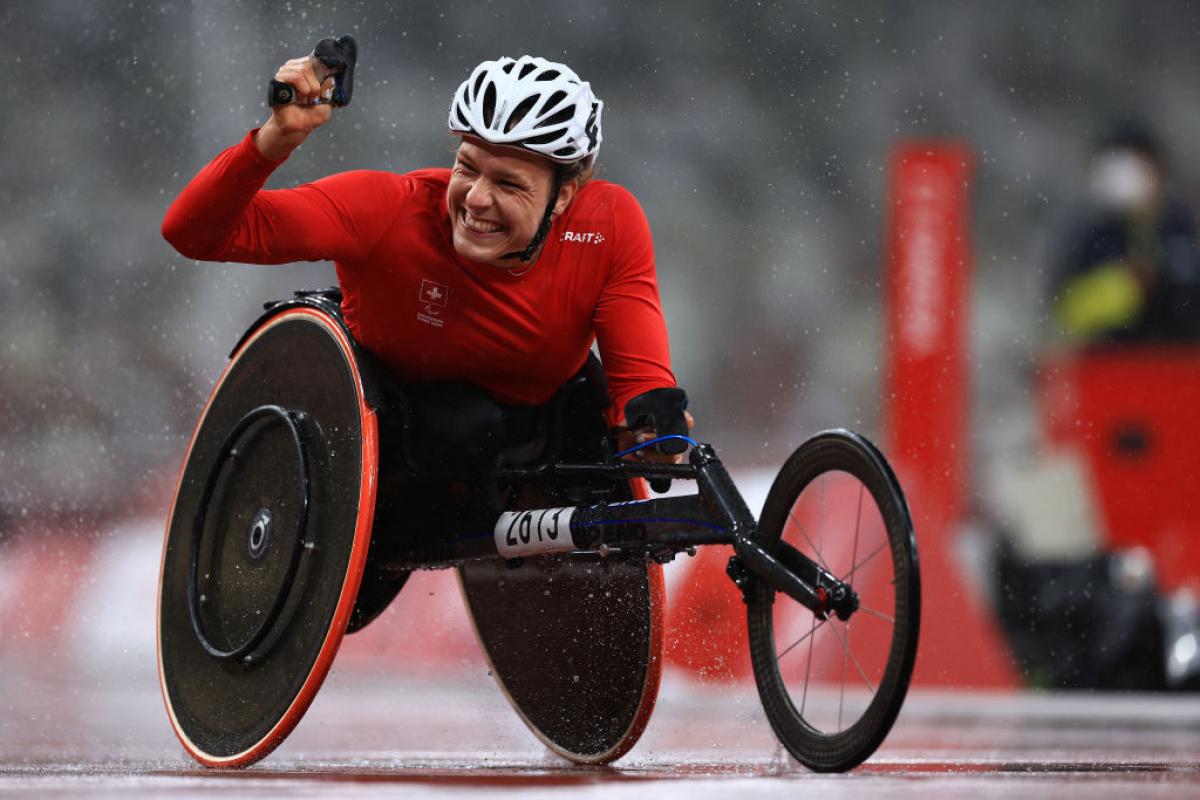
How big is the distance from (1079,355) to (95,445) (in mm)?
5654

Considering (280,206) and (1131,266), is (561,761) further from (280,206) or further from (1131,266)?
(1131,266)

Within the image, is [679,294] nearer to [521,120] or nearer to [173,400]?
[173,400]

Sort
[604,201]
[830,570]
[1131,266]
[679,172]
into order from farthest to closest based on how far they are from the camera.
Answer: [679,172], [1131,266], [604,201], [830,570]

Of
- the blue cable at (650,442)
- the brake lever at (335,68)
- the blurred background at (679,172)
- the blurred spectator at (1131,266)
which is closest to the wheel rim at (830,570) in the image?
the blue cable at (650,442)

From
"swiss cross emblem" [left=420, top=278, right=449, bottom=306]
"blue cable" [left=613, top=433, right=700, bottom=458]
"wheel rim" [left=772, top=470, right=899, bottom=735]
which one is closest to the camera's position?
"wheel rim" [left=772, top=470, right=899, bottom=735]

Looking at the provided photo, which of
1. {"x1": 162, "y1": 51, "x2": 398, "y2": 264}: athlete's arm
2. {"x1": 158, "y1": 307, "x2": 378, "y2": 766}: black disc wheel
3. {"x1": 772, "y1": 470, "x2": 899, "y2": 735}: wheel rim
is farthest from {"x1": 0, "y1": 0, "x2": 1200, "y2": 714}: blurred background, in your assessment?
{"x1": 162, "y1": 51, "x2": 398, "y2": 264}: athlete's arm

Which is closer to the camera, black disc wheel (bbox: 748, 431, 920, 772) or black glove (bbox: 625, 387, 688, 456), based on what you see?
black disc wheel (bbox: 748, 431, 920, 772)

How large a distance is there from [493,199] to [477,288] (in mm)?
200

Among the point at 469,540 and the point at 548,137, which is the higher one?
the point at 548,137

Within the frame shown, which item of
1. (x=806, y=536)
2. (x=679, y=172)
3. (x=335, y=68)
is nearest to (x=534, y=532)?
(x=806, y=536)

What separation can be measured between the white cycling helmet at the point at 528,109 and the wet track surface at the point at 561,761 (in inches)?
47.7

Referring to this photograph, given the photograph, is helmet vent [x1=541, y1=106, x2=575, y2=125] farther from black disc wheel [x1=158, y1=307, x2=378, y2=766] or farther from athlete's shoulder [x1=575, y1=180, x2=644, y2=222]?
black disc wheel [x1=158, y1=307, x2=378, y2=766]

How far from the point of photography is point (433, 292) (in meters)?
3.73

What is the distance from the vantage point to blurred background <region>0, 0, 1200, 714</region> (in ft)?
35.0
